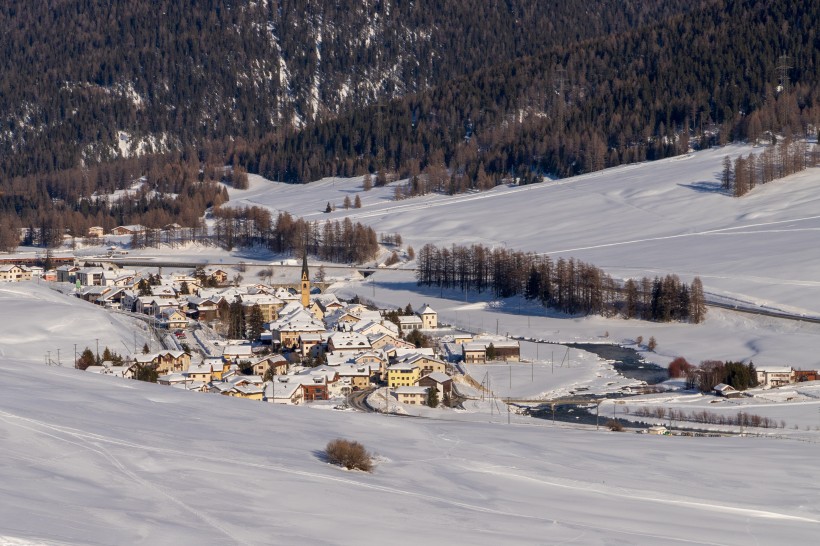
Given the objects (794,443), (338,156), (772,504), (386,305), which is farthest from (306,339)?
(338,156)

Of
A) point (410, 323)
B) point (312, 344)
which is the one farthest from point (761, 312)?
point (312, 344)

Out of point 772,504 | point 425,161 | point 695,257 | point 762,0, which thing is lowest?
point 772,504

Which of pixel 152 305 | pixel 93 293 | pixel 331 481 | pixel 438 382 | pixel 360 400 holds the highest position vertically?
pixel 93 293

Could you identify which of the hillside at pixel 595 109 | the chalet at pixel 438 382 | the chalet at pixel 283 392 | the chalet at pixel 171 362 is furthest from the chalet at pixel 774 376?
the hillside at pixel 595 109

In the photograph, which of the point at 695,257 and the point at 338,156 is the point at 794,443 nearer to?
the point at 695,257

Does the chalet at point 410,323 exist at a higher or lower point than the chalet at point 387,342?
higher

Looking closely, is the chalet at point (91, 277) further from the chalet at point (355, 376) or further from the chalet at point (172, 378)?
the chalet at point (172, 378)

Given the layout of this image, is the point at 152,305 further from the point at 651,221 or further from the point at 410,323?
the point at 651,221
